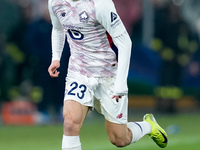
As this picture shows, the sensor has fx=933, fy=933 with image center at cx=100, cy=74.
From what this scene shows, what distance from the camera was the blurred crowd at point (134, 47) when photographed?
18.0 meters

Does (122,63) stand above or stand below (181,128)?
above

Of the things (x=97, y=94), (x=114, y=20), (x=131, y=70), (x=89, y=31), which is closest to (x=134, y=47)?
(x=131, y=70)

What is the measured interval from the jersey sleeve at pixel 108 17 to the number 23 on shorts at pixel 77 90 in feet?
2.13

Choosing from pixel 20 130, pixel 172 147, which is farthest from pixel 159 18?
pixel 172 147

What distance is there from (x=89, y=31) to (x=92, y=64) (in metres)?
0.37

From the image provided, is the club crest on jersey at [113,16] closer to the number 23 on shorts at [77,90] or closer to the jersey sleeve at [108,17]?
the jersey sleeve at [108,17]

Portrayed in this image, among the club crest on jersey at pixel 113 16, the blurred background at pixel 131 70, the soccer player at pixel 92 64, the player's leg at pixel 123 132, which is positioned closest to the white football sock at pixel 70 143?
the soccer player at pixel 92 64

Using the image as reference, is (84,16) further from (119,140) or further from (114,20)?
(119,140)

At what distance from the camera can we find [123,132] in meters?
10.5

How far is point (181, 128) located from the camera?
16.8 metres

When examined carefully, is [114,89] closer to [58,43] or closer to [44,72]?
[58,43]

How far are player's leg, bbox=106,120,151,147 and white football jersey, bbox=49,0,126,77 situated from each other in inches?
23.9

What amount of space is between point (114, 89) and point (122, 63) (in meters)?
0.29

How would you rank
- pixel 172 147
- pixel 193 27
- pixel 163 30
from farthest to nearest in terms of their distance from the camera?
pixel 193 27
pixel 163 30
pixel 172 147
